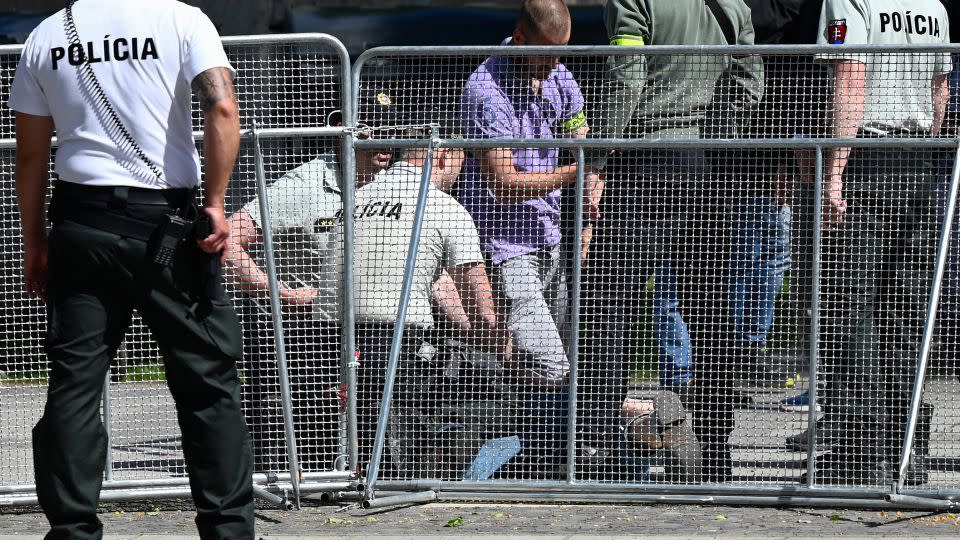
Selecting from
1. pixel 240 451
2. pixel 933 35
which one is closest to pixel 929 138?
pixel 933 35

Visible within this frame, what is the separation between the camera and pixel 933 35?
21.2ft

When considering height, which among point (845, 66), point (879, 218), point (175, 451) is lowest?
point (175, 451)

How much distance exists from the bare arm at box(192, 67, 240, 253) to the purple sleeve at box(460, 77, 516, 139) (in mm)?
1604

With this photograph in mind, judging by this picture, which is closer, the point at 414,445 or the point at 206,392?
the point at 206,392

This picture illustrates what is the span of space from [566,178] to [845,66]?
4.06ft

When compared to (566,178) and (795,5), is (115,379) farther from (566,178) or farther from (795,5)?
(795,5)

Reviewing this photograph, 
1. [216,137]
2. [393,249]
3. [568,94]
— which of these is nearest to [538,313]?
[393,249]

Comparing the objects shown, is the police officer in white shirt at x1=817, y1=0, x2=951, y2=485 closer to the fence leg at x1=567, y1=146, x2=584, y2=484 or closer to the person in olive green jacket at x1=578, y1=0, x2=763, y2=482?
the person in olive green jacket at x1=578, y1=0, x2=763, y2=482

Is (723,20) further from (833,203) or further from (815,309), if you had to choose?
(815,309)

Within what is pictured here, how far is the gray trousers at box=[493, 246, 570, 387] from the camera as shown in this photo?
19.1 feet

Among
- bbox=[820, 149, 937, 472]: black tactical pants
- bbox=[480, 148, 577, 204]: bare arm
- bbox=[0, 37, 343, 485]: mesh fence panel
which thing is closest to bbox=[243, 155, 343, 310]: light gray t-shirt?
bbox=[0, 37, 343, 485]: mesh fence panel

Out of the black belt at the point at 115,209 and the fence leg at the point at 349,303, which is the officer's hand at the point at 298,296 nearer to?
the fence leg at the point at 349,303

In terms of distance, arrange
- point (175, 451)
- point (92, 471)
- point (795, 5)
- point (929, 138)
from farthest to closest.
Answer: point (795, 5)
point (175, 451)
point (929, 138)
point (92, 471)

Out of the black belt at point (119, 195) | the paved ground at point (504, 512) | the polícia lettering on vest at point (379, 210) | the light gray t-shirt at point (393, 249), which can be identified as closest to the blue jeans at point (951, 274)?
the paved ground at point (504, 512)
